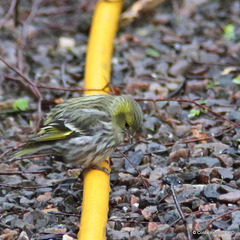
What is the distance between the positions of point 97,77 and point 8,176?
132cm

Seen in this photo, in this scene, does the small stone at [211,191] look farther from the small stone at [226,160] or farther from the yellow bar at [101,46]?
the yellow bar at [101,46]

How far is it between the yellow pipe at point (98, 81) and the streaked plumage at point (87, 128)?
175mm

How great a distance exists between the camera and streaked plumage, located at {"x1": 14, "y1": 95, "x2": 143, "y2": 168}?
162 inches

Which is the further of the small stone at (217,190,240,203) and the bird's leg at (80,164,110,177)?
the bird's leg at (80,164,110,177)

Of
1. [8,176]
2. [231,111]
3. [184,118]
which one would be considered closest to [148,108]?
[184,118]

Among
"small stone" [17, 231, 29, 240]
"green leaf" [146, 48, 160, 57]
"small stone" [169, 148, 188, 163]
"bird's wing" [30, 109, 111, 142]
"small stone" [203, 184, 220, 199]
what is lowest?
"small stone" [17, 231, 29, 240]

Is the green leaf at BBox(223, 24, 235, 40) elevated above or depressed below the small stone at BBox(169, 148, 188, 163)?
above

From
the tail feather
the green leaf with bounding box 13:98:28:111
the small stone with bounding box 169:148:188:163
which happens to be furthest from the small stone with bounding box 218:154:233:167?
the green leaf with bounding box 13:98:28:111

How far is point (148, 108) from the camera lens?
5270 mm

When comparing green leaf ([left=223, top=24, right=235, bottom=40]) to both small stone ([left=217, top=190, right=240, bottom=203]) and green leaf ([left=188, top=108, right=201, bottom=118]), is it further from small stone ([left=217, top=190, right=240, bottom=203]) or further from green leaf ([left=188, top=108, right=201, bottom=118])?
small stone ([left=217, top=190, right=240, bottom=203])

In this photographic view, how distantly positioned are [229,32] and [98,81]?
2.69 m

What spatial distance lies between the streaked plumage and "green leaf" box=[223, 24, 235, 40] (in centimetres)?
306

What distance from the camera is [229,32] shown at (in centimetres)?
693

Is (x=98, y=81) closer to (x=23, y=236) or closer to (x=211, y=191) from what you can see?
(x=211, y=191)
